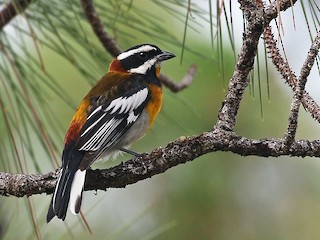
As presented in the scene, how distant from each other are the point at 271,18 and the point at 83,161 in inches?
27.1

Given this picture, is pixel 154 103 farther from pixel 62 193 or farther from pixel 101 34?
pixel 62 193

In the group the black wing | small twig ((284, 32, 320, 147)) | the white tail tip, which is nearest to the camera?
small twig ((284, 32, 320, 147))

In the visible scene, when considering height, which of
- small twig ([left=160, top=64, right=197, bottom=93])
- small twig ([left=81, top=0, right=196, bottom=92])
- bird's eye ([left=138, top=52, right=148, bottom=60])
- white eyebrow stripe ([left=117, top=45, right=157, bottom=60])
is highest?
small twig ([left=81, top=0, right=196, bottom=92])

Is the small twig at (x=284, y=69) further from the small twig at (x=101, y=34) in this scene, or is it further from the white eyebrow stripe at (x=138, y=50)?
the white eyebrow stripe at (x=138, y=50)

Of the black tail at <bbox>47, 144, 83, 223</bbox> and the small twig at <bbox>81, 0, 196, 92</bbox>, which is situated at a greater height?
the small twig at <bbox>81, 0, 196, 92</bbox>

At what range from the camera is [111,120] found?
2.20 m

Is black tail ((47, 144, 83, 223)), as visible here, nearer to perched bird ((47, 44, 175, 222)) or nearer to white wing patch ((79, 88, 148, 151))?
perched bird ((47, 44, 175, 222))

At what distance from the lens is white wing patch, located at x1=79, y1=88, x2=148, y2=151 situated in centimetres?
206

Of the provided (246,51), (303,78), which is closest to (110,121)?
(246,51)

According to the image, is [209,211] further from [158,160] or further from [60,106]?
[158,160]

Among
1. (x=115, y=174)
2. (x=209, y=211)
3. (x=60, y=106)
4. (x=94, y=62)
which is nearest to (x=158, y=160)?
(x=115, y=174)

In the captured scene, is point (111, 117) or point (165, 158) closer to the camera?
point (165, 158)

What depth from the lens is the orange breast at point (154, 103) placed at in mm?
2311

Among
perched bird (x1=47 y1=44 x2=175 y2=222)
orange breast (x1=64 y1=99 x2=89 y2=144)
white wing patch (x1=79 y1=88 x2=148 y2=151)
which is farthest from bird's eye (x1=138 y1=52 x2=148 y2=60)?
orange breast (x1=64 y1=99 x2=89 y2=144)
